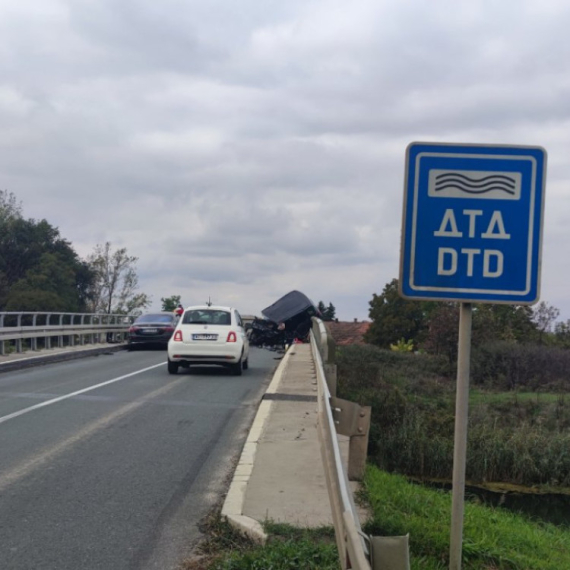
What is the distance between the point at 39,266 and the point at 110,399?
159ft

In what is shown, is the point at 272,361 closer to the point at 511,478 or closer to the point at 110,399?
the point at 110,399

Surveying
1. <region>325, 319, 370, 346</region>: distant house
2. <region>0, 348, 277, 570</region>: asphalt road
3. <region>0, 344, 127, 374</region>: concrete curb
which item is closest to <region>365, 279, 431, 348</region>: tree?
<region>325, 319, 370, 346</region>: distant house

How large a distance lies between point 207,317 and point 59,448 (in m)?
11.5

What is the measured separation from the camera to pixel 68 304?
191 ft

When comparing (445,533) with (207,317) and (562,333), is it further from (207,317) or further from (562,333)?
(562,333)

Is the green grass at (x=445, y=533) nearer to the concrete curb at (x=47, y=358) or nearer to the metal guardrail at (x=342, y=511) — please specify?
the metal guardrail at (x=342, y=511)

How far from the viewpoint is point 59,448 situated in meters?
9.62

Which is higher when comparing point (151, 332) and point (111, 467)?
point (151, 332)

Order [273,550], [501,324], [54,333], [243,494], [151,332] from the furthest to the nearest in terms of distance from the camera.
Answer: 1. [501,324]
2. [151,332]
3. [54,333]
4. [243,494]
5. [273,550]

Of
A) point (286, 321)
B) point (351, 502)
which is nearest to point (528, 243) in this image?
point (351, 502)

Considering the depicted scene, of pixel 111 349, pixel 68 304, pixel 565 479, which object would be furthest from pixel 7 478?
pixel 68 304

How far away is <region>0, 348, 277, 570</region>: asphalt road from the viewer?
603 centimetres

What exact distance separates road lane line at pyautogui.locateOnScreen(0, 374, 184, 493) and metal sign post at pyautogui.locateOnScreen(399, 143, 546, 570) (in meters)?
4.83

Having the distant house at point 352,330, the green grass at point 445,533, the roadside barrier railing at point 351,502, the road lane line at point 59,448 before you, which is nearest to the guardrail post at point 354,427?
the roadside barrier railing at point 351,502
